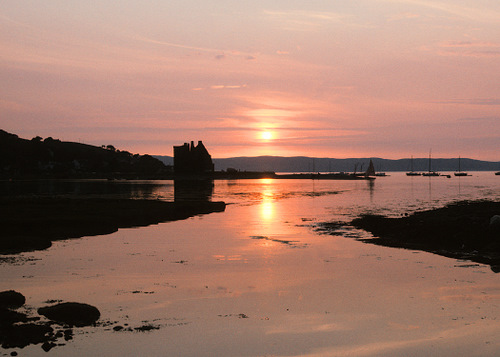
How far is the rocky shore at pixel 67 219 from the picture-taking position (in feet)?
112

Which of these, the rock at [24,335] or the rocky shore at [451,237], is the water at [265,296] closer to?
the rock at [24,335]

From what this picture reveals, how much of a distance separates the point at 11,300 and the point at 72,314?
314cm

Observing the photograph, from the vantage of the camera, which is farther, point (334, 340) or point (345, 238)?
point (345, 238)

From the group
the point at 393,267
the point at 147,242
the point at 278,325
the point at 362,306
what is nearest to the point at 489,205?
the point at 393,267

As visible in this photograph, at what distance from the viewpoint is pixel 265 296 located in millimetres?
21188

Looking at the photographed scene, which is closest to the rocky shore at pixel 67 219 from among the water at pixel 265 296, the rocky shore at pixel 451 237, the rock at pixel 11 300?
the water at pixel 265 296

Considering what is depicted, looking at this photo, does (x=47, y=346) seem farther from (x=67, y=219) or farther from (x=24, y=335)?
(x=67, y=219)

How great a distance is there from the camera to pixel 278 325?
17.2 meters

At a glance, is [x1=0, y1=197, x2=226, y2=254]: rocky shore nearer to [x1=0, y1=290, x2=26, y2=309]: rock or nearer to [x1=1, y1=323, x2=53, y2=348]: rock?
[x1=0, y1=290, x2=26, y2=309]: rock

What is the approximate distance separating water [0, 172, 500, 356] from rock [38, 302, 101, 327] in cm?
67

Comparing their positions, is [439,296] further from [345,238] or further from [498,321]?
[345,238]

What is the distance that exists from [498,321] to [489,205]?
4467cm

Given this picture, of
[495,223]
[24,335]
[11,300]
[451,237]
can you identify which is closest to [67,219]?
[11,300]

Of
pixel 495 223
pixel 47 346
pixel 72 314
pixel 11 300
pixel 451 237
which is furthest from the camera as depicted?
pixel 451 237
